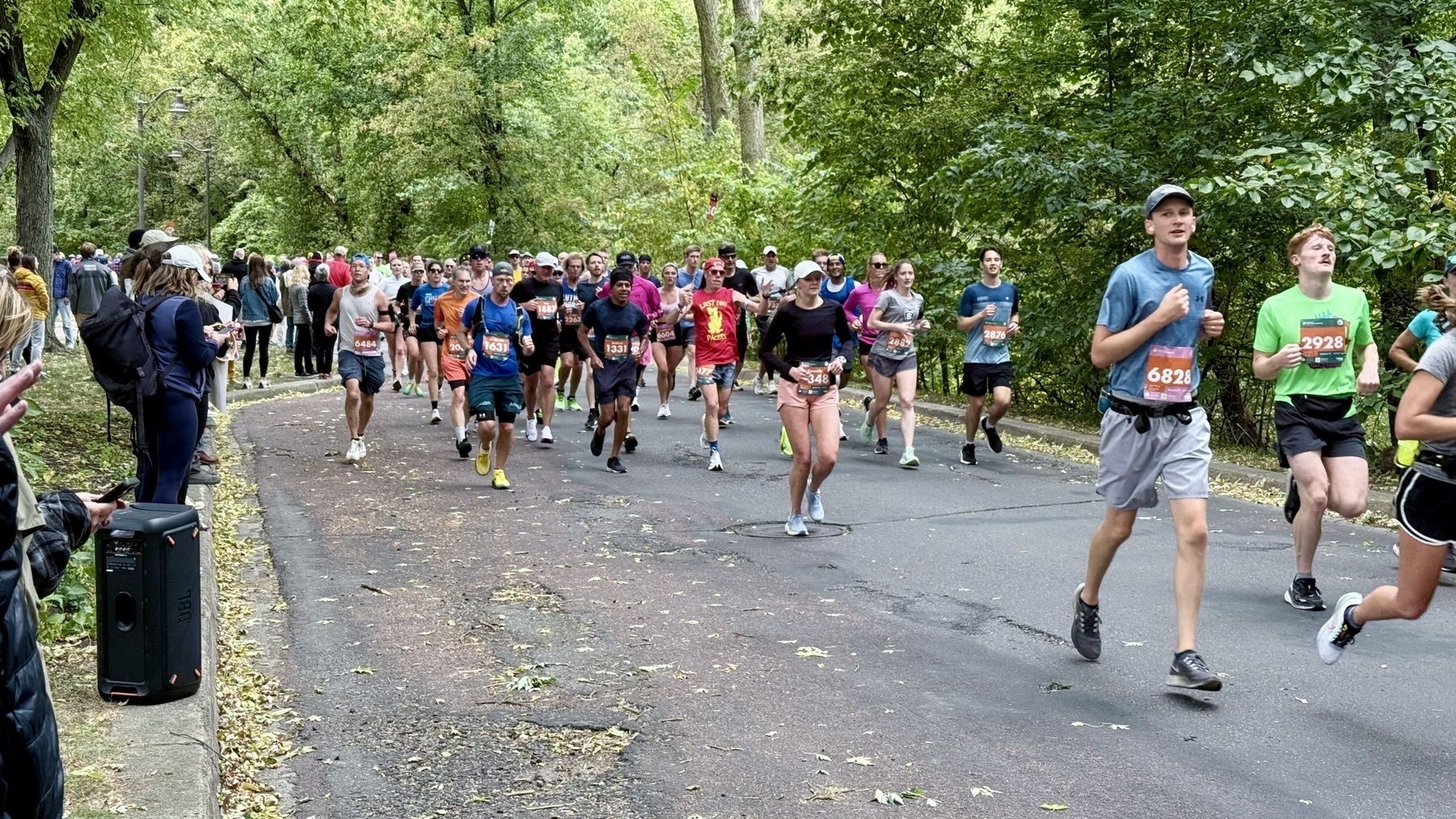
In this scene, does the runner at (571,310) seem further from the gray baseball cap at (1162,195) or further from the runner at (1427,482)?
the runner at (1427,482)

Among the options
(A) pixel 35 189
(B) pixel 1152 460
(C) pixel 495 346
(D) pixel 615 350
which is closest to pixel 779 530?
(C) pixel 495 346

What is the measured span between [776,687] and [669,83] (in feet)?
138

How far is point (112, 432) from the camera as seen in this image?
15.2 m

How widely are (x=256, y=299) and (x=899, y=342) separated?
11.7 metres

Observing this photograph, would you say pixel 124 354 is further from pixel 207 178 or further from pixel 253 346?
pixel 207 178

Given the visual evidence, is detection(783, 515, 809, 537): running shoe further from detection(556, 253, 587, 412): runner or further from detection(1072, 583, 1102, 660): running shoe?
detection(556, 253, 587, 412): runner

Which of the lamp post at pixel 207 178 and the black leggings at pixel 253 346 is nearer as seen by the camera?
the black leggings at pixel 253 346

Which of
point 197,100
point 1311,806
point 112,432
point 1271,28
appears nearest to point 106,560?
point 1311,806

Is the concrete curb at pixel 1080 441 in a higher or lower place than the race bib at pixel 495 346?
lower

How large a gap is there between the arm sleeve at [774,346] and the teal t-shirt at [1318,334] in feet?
11.1

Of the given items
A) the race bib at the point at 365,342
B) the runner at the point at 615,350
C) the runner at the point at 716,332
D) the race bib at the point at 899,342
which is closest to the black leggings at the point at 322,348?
the race bib at the point at 365,342

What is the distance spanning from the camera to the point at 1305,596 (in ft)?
26.6

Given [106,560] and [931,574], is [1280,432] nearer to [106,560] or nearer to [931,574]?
[931,574]

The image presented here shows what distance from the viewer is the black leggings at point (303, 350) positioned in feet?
82.3
